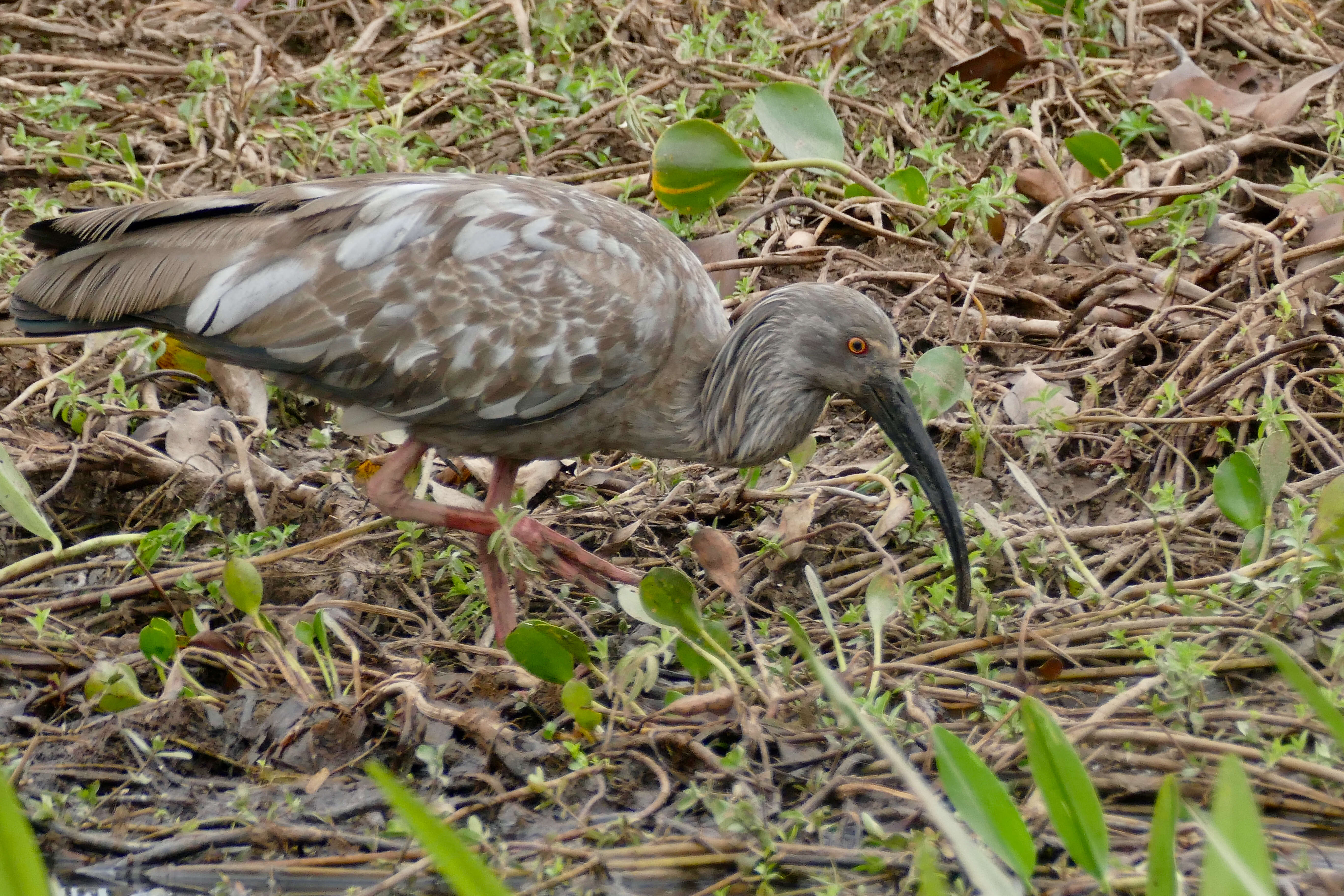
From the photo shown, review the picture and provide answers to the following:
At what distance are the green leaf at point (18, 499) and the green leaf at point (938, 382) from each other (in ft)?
9.19

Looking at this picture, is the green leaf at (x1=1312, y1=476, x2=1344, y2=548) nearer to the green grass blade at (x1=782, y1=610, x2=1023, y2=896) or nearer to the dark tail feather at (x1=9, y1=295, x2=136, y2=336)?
the green grass blade at (x1=782, y1=610, x2=1023, y2=896)

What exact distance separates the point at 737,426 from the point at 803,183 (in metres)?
2.26

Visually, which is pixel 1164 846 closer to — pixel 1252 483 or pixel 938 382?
pixel 1252 483

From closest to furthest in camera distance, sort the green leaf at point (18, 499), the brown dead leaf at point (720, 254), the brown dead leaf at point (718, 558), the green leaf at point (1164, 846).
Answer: the green leaf at point (1164, 846), the green leaf at point (18, 499), the brown dead leaf at point (718, 558), the brown dead leaf at point (720, 254)

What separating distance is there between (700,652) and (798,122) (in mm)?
2905

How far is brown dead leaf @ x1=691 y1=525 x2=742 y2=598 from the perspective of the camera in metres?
4.24

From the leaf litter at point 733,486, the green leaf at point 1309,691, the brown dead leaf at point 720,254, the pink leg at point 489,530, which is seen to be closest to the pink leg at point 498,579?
the pink leg at point 489,530

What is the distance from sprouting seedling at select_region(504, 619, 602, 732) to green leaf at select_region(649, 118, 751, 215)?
7.51ft

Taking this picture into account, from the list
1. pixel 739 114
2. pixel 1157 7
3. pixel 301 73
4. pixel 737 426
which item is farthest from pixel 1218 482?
pixel 301 73

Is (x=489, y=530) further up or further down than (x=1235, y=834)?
further down

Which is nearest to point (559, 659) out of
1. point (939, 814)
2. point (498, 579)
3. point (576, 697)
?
point (576, 697)

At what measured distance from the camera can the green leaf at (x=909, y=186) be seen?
600cm

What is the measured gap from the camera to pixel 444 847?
82.4 inches

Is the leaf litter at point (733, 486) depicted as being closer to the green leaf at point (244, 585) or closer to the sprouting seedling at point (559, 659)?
the sprouting seedling at point (559, 659)
